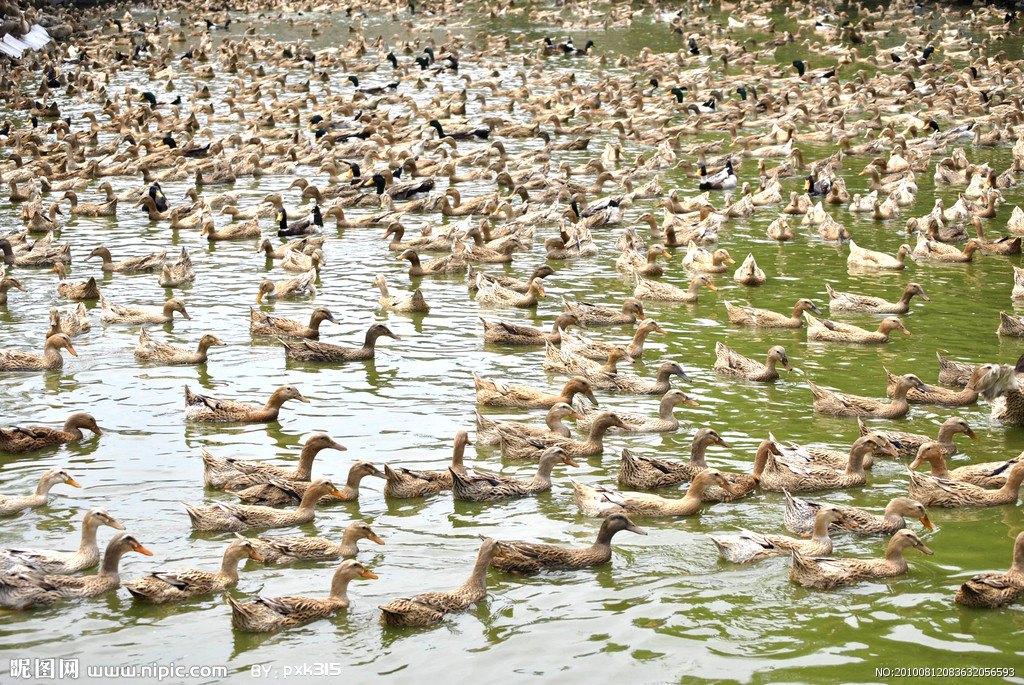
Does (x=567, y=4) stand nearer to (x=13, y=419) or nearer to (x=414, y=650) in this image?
(x=13, y=419)

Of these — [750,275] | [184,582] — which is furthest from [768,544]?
[750,275]

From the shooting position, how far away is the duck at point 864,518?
12688 millimetres

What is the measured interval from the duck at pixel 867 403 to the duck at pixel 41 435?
952cm

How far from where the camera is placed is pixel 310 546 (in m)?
12.4

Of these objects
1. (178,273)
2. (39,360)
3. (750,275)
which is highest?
(178,273)

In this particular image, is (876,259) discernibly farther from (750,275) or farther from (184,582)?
(184,582)

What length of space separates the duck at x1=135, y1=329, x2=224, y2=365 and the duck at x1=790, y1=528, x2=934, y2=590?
1038 centimetres

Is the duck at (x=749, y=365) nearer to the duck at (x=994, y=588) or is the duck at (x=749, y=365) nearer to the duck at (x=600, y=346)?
the duck at (x=600, y=346)

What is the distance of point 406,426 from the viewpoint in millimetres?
16109

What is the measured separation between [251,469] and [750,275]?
37.9 ft

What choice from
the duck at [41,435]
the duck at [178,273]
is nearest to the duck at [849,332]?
the duck at [41,435]

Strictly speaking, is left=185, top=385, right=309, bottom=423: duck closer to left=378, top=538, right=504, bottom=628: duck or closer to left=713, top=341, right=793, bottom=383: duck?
left=378, top=538, right=504, bottom=628: duck

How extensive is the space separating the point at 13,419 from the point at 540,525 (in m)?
7.80

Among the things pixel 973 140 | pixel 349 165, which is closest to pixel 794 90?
pixel 973 140
